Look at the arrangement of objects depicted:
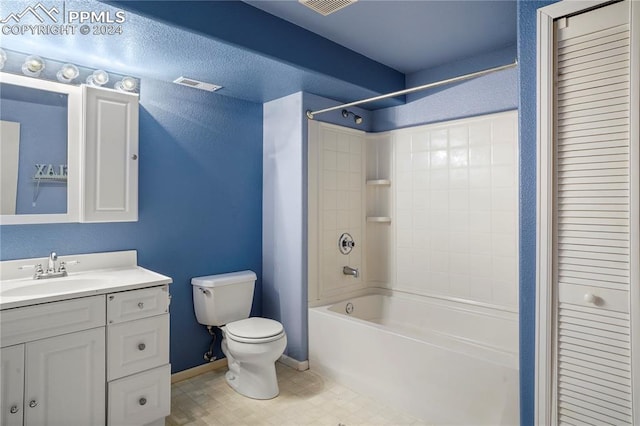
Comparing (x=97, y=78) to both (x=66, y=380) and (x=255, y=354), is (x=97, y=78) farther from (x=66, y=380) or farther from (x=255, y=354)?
(x=255, y=354)

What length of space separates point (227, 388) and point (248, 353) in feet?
1.39

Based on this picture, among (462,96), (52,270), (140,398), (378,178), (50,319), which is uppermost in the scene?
(462,96)

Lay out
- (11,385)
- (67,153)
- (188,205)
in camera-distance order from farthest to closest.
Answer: (188,205)
(67,153)
(11,385)

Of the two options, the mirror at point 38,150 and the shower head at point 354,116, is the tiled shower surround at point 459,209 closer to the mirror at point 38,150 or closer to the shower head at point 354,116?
the shower head at point 354,116

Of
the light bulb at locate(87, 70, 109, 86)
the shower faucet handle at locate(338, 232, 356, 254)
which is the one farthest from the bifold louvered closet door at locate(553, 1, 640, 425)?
the light bulb at locate(87, 70, 109, 86)

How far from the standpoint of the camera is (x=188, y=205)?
9.15 feet

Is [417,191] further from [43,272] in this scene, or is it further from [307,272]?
[43,272]

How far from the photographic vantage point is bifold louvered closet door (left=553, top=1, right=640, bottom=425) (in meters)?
1.46

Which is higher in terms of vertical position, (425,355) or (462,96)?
(462,96)

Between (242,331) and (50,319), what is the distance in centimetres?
108

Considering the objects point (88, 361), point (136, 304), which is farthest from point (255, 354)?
point (88, 361)

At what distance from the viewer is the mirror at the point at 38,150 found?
6.79ft

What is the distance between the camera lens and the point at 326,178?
3156 millimetres

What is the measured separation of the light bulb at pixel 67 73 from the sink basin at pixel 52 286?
1.16 meters
